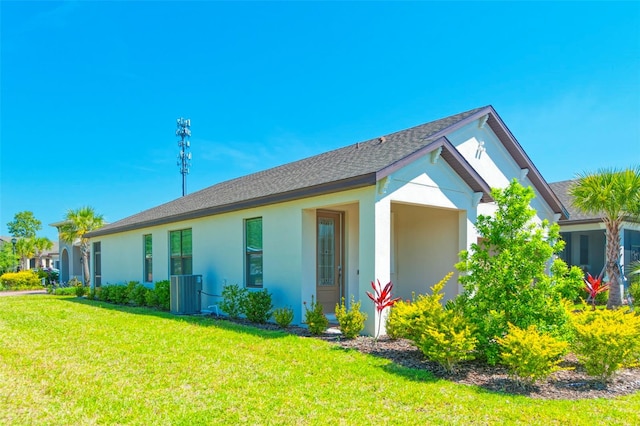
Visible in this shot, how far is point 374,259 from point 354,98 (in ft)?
38.1

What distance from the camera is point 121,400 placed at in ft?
16.1

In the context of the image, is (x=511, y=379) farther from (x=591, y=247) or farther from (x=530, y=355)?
(x=591, y=247)

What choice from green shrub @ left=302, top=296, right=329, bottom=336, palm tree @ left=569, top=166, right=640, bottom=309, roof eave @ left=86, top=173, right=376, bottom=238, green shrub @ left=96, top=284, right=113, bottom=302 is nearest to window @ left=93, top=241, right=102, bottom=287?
green shrub @ left=96, top=284, right=113, bottom=302

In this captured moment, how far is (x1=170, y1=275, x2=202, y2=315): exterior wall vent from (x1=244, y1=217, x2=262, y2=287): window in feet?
6.43

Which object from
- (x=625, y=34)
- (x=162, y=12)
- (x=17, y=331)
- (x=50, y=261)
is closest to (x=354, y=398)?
(x=17, y=331)

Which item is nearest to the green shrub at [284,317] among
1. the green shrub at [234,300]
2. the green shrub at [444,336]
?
the green shrub at [234,300]

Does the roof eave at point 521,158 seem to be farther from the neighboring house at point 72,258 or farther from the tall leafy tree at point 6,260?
the tall leafy tree at point 6,260

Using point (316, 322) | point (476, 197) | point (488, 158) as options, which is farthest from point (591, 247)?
point (316, 322)

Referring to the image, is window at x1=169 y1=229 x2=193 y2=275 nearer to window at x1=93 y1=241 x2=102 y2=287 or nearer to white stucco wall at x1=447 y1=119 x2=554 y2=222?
window at x1=93 y1=241 x2=102 y2=287

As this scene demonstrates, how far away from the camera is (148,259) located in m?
16.9

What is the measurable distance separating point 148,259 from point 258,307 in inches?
340

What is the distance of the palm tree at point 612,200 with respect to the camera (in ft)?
40.9

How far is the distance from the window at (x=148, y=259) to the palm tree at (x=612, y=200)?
50.3 ft

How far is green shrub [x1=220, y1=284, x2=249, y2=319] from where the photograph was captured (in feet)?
35.7
